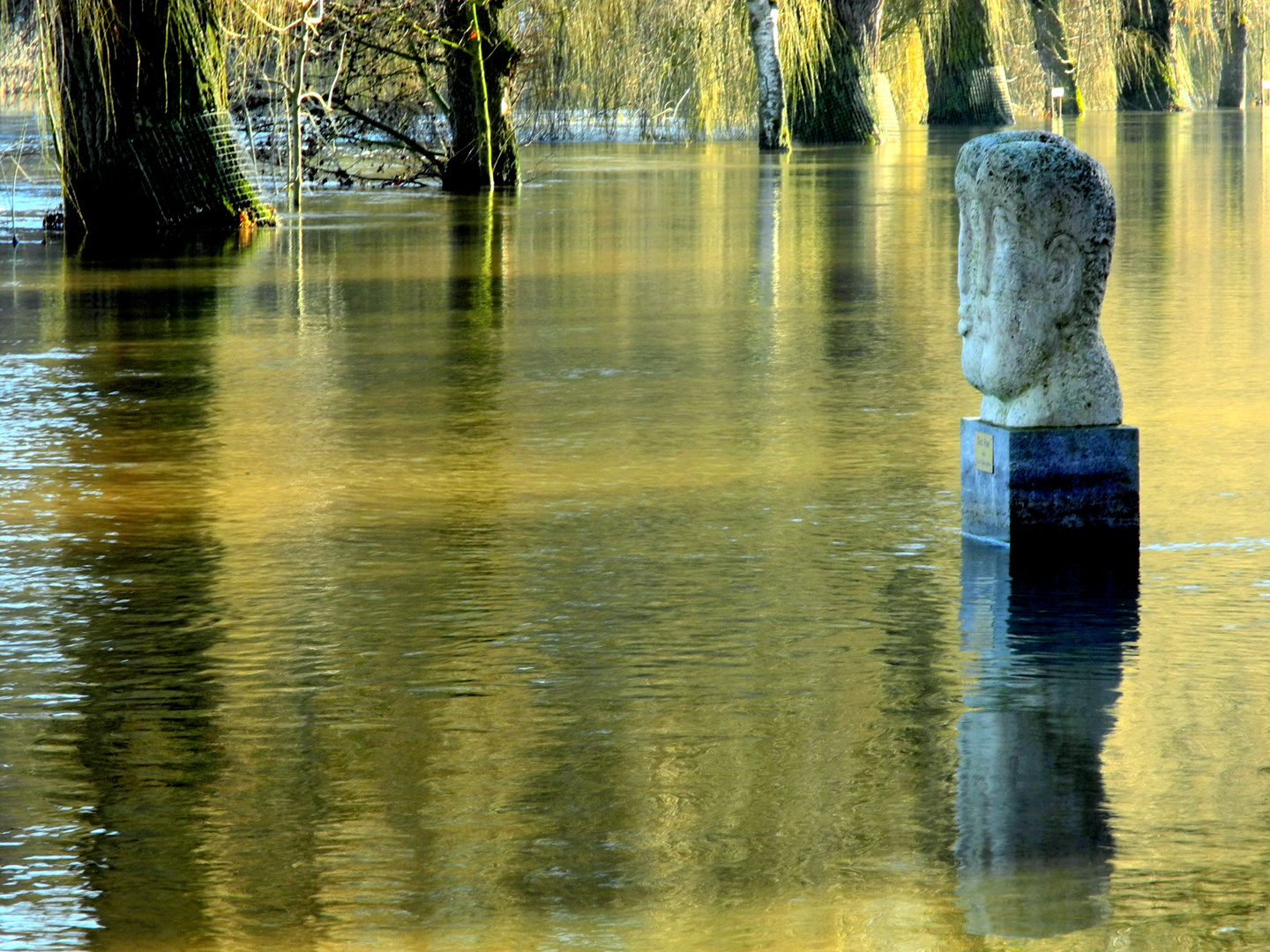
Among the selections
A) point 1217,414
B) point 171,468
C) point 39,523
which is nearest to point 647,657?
point 39,523

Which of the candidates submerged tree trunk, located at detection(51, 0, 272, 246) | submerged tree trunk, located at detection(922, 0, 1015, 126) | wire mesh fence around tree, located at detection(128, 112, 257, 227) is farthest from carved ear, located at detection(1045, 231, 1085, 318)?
submerged tree trunk, located at detection(922, 0, 1015, 126)

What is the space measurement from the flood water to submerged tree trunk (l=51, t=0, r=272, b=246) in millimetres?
5546

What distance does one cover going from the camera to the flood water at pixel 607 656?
3.34 metres

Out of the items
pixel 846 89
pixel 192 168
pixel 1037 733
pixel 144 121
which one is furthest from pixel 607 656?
pixel 846 89

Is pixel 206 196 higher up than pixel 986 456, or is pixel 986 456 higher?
pixel 206 196

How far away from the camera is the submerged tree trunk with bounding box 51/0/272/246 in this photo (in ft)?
50.1

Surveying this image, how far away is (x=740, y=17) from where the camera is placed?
32000 millimetres

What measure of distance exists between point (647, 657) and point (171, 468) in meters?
3.06

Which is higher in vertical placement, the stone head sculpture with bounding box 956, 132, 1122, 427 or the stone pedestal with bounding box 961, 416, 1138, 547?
the stone head sculpture with bounding box 956, 132, 1122, 427

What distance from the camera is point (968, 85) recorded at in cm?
4444

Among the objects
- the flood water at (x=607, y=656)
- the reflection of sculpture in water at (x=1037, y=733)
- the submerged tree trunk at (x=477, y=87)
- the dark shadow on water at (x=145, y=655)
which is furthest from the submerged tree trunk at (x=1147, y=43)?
the reflection of sculpture in water at (x=1037, y=733)

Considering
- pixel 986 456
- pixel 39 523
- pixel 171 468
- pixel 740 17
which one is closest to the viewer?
pixel 986 456

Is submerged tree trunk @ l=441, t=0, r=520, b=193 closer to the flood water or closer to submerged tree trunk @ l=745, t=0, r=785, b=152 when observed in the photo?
submerged tree trunk @ l=745, t=0, r=785, b=152

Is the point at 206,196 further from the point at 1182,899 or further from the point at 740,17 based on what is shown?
the point at 740,17
